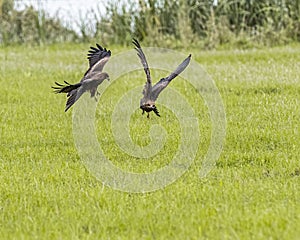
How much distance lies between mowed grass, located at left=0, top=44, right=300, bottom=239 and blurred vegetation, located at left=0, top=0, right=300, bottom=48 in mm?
5212

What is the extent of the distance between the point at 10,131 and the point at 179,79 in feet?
11.6

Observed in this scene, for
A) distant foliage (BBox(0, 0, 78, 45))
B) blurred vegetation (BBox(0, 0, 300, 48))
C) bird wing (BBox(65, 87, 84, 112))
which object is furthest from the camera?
distant foliage (BBox(0, 0, 78, 45))

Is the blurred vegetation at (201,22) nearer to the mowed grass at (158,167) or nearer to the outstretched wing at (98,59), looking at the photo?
the mowed grass at (158,167)

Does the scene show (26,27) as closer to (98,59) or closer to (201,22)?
(201,22)

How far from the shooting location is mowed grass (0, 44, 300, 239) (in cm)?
427

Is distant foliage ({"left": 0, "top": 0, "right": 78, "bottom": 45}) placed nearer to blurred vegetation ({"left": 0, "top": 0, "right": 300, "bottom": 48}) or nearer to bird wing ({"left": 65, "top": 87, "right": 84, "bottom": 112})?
blurred vegetation ({"left": 0, "top": 0, "right": 300, "bottom": 48})

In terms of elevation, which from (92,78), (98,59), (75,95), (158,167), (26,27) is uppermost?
(98,59)

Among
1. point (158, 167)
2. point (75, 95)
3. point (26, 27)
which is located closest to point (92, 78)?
point (75, 95)

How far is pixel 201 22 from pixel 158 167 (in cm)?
1013

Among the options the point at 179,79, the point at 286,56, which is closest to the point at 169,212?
the point at 179,79

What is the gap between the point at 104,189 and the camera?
5.11 m

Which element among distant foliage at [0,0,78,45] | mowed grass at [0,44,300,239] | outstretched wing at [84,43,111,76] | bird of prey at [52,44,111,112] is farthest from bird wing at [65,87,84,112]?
distant foliage at [0,0,78,45]

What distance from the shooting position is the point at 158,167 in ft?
18.7

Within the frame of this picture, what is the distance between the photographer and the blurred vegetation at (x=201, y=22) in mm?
15086
